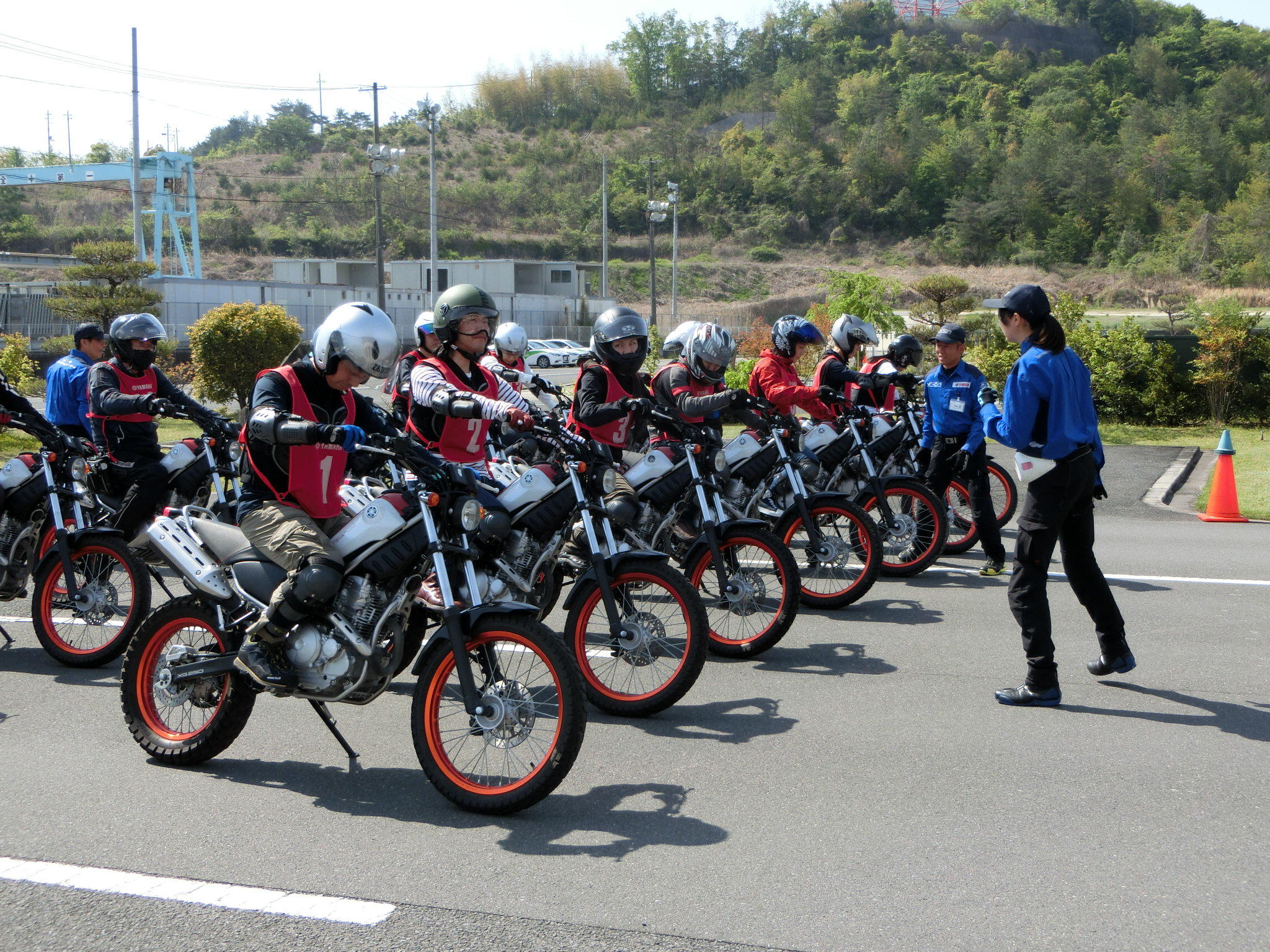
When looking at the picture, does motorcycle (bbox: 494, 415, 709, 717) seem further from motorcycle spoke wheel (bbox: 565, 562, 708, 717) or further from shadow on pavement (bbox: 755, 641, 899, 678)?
shadow on pavement (bbox: 755, 641, 899, 678)

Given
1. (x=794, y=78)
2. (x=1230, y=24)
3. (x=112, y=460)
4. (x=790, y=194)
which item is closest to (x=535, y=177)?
(x=790, y=194)

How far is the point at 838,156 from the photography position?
130m

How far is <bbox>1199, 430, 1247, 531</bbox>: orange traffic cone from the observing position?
12.4m

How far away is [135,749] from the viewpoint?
557 cm

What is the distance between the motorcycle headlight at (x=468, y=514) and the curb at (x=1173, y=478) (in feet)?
35.6

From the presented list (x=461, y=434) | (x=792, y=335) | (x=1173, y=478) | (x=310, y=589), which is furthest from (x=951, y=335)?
(x=1173, y=478)

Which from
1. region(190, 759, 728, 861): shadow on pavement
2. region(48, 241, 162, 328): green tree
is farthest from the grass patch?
region(48, 241, 162, 328): green tree

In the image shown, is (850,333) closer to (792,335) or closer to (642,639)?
(792,335)

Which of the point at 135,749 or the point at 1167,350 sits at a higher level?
the point at 1167,350

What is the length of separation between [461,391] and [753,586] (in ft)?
7.09

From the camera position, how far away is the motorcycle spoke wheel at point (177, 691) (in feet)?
17.1

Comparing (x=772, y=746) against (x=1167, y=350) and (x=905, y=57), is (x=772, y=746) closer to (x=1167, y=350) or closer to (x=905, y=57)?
(x=1167, y=350)

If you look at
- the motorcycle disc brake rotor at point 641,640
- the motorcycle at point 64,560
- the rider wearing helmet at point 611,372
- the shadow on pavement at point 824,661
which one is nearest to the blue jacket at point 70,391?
the motorcycle at point 64,560

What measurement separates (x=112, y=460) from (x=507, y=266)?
63924mm
